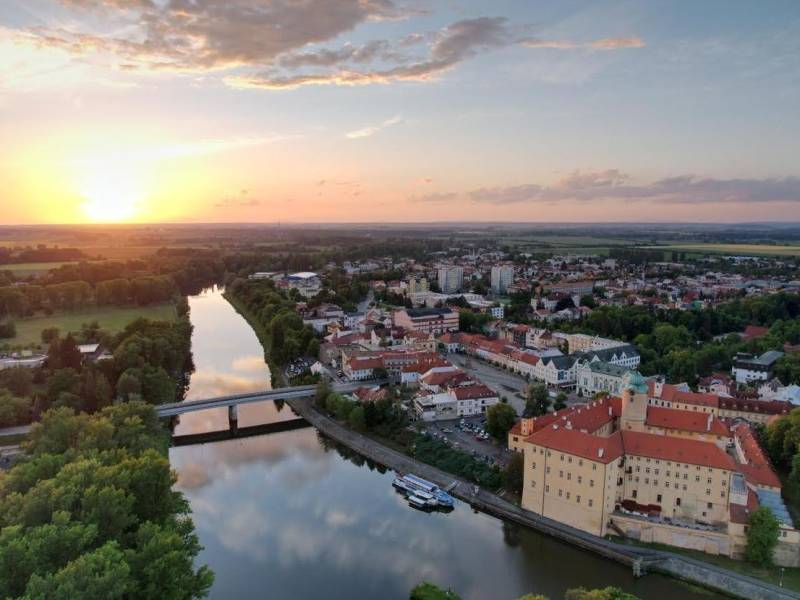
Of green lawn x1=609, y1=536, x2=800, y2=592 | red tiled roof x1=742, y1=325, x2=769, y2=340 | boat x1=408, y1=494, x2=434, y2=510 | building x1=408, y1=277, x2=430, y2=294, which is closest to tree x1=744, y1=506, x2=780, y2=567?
green lawn x1=609, y1=536, x2=800, y2=592

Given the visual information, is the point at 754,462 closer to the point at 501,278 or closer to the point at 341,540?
the point at 341,540

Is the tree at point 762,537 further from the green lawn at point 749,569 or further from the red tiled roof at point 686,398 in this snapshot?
the red tiled roof at point 686,398

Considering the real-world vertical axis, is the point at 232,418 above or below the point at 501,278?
below

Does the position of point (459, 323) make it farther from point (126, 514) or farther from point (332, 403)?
point (126, 514)

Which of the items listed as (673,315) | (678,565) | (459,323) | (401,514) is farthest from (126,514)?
(673,315)

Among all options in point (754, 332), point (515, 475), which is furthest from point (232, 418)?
point (754, 332)

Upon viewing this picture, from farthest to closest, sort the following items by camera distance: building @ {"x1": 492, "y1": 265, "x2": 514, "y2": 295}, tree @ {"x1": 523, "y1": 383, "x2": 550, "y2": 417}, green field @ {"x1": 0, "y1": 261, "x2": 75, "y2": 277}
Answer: building @ {"x1": 492, "y1": 265, "x2": 514, "y2": 295} → green field @ {"x1": 0, "y1": 261, "x2": 75, "y2": 277} → tree @ {"x1": 523, "y1": 383, "x2": 550, "y2": 417}

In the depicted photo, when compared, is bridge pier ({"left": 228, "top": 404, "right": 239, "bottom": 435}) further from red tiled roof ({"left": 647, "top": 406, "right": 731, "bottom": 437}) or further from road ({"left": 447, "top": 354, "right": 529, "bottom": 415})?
red tiled roof ({"left": 647, "top": 406, "right": 731, "bottom": 437})
